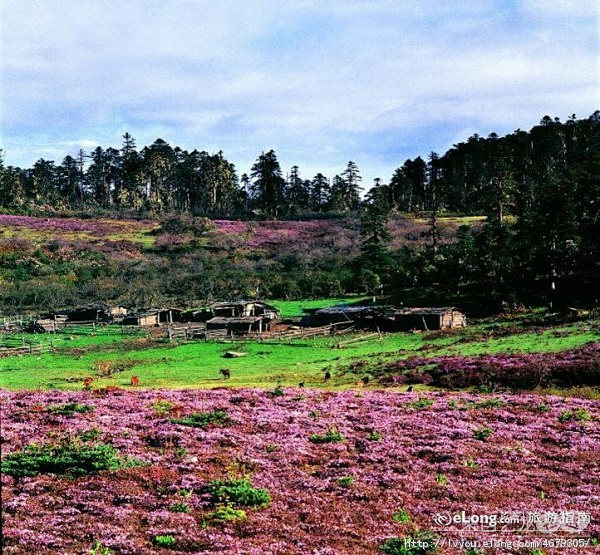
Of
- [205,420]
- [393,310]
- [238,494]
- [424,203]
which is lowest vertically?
[238,494]

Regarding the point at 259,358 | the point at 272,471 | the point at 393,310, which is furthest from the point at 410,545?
the point at 393,310

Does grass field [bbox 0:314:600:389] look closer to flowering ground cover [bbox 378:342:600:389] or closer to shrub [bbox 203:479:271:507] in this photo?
flowering ground cover [bbox 378:342:600:389]

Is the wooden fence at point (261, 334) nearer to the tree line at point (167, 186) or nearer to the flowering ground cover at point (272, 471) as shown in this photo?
the flowering ground cover at point (272, 471)

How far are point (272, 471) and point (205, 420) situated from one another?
19.8ft

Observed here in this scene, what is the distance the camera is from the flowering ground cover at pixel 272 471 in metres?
13.6

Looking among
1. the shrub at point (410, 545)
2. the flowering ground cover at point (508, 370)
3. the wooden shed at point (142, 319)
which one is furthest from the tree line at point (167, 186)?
the shrub at point (410, 545)

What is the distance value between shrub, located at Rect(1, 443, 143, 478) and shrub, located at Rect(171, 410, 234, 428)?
490 centimetres

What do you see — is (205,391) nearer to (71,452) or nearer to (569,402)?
(71,452)

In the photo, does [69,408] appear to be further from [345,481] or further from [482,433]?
[482,433]

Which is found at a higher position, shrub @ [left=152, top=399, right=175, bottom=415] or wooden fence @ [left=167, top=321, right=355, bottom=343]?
shrub @ [left=152, top=399, right=175, bottom=415]

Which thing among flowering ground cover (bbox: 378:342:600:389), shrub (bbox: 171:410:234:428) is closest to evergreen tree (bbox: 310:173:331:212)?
flowering ground cover (bbox: 378:342:600:389)

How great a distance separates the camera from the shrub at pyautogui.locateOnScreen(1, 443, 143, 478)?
17.1 meters

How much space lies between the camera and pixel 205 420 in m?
23.7

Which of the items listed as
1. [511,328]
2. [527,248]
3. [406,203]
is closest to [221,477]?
[511,328]
